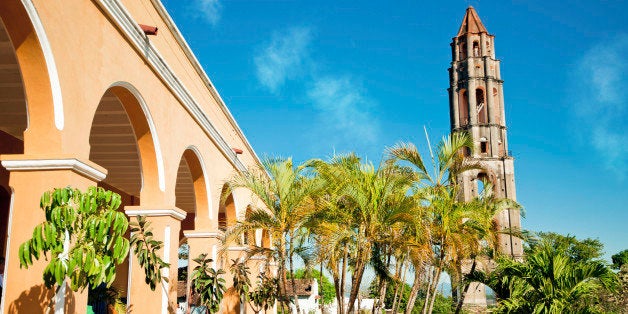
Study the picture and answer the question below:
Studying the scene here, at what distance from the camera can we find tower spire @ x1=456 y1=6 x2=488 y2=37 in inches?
2228

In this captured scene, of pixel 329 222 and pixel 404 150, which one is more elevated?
pixel 404 150

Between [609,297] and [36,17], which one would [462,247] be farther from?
[36,17]

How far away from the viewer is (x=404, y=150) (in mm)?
12203

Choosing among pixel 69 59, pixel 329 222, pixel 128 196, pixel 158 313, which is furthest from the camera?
pixel 128 196

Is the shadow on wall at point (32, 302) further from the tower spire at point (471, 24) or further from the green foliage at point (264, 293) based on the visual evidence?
the tower spire at point (471, 24)

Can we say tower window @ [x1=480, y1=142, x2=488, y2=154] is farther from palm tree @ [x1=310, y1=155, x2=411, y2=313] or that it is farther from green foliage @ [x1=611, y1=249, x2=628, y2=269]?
palm tree @ [x1=310, y1=155, x2=411, y2=313]

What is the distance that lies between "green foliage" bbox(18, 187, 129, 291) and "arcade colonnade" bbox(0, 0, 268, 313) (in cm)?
77

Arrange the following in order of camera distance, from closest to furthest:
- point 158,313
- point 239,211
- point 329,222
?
point 158,313 → point 329,222 → point 239,211

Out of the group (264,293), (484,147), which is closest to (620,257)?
(484,147)

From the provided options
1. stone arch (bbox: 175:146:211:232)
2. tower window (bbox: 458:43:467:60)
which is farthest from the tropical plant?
tower window (bbox: 458:43:467:60)

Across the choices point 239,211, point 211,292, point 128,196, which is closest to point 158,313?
point 211,292

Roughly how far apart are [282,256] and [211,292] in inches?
55.5

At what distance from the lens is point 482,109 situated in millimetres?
54125

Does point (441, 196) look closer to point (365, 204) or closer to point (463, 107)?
point (365, 204)
